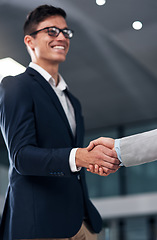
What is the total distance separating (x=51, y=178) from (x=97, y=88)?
379 centimetres

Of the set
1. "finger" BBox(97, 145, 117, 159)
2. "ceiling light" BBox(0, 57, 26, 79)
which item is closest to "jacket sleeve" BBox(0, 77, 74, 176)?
"finger" BBox(97, 145, 117, 159)

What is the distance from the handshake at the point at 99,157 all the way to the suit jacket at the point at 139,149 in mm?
54

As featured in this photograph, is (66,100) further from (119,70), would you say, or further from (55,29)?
(119,70)

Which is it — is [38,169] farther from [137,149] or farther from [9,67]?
[9,67]

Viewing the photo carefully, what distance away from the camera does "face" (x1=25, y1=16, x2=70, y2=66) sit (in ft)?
5.24

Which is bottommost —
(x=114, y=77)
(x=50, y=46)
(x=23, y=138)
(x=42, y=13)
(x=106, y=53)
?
(x=23, y=138)

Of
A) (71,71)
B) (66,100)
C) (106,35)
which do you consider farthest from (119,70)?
(66,100)

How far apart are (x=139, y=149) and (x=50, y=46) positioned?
65 centimetres

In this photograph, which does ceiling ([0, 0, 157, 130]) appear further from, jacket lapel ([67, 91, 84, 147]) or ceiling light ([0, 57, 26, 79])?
jacket lapel ([67, 91, 84, 147])

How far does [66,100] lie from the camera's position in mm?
1642

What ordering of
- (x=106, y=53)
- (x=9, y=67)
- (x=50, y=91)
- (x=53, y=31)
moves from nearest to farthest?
1. (x=50, y=91)
2. (x=53, y=31)
3. (x=9, y=67)
4. (x=106, y=53)

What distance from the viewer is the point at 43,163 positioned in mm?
1237

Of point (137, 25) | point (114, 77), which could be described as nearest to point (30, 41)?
point (137, 25)

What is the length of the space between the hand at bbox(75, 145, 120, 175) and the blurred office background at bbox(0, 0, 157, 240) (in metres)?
1.03
